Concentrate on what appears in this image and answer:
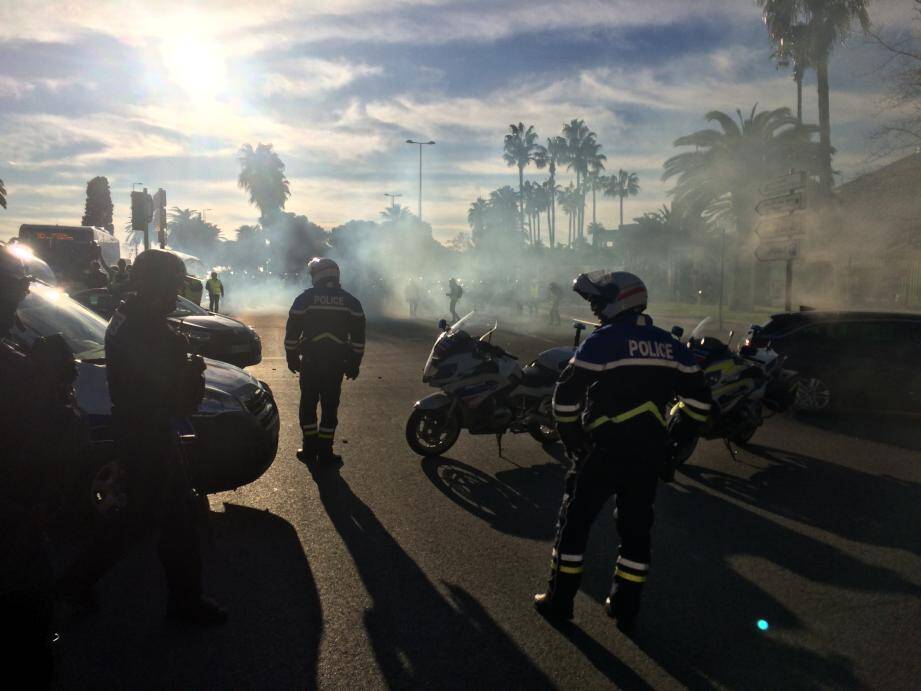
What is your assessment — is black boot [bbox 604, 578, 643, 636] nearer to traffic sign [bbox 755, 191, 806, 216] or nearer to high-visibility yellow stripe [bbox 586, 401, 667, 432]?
high-visibility yellow stripe [bbox 586, 401, 667, 432]

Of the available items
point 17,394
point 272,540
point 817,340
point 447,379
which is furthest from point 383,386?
point 17,394

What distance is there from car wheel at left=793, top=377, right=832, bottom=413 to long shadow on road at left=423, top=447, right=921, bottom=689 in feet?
9.52

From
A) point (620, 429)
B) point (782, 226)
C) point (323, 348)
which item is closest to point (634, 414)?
point (620, 429)

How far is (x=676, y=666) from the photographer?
3688 mm

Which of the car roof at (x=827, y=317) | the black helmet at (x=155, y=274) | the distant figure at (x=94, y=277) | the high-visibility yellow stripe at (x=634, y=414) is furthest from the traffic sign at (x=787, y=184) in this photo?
the distant figure at (x=94, y=277)

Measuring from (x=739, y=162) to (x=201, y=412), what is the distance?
3743 cm

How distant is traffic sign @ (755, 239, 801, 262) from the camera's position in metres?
17.7

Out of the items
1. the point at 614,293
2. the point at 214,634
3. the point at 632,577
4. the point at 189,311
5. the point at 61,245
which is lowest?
the point at 214,634

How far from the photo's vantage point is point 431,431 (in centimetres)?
793

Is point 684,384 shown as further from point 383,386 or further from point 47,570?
point 383,386

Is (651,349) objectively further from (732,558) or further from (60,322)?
(60,322)

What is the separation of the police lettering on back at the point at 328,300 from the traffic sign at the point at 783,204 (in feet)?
40.6

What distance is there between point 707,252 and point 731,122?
13.0 metres

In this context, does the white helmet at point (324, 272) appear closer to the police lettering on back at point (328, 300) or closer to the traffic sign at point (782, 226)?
the police lettering on back at point (328, 300)
